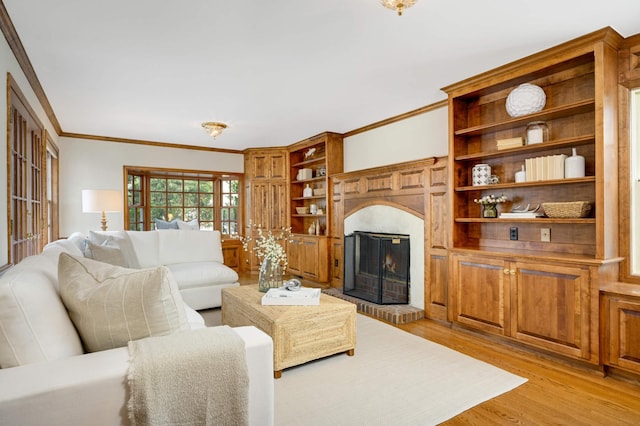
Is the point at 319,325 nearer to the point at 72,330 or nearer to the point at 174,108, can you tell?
the point at 72,330

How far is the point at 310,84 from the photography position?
3646 millimetres

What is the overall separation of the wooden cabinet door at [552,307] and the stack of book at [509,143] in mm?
1048

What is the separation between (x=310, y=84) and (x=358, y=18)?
1.26m

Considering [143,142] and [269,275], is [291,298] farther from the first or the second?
[143,142]

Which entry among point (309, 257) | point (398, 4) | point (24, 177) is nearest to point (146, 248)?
point (24, 177)

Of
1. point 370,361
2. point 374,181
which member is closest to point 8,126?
point 370,361

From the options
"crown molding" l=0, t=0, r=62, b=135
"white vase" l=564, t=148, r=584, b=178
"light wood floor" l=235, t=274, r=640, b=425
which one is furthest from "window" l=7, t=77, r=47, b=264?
"white vase" l=564, t=148, r=584, b=178

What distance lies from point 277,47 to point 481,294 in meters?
2.77

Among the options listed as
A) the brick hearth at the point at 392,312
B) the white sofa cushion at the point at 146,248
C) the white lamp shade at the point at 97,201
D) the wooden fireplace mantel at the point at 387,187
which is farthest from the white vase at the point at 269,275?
the white lamp shade at the point at 97,201

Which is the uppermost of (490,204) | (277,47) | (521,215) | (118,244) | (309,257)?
(277,47)

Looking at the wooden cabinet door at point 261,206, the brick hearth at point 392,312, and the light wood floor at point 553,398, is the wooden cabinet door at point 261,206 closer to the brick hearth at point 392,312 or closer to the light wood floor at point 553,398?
the brick hearth at point 392,312

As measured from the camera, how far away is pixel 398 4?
2170mm

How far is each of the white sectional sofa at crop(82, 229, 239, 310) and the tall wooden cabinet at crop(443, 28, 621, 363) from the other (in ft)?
8.78

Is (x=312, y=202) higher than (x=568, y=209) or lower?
higher
